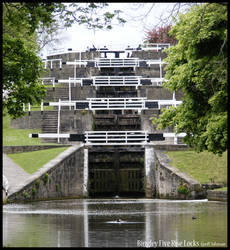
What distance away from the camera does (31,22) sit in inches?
397

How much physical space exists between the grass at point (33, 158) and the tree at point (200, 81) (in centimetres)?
871

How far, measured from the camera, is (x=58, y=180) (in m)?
22.4

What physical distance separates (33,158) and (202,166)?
26.1ft

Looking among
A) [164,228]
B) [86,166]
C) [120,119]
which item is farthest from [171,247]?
[120,119]

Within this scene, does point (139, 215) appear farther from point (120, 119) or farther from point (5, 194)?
point (120, 119)

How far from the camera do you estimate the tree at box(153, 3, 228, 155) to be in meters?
13.8

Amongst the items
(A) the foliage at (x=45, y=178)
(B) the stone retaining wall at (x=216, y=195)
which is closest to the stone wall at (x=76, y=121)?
(A) the foliage at (x=45, y=178)

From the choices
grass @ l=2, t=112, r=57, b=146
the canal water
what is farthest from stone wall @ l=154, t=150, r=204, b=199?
grass @ l=2, t=112, r=57, b=146

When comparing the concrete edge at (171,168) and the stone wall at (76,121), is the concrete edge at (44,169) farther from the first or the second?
the stone wall at (76,121)

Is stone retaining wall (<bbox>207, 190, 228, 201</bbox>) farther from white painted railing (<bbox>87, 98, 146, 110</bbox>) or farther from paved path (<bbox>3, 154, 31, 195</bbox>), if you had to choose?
white painted railing (<bbox>87, 98, 146, 110</bbox>)

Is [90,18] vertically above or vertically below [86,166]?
above

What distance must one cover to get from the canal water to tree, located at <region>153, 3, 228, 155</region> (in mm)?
2186

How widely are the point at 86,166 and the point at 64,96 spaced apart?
1498 centimetres

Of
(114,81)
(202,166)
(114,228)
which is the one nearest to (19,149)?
(202,166)
